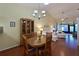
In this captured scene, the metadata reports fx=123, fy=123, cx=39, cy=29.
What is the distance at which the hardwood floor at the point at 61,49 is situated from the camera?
2311 mm

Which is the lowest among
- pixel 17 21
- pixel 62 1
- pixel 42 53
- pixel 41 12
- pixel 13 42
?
pixel 42 53

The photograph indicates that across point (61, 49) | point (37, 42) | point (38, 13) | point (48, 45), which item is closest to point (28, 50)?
point (37, 42)

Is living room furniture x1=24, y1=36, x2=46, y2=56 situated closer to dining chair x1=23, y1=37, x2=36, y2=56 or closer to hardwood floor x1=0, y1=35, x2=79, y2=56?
dining chair x1=23, y1=37, x2=36, y2=56

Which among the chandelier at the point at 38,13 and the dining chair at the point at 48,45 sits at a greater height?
the chandelier at the point at 38,13

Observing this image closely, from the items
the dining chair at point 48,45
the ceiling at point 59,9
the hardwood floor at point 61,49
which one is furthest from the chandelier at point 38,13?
the hardwood floor at point 61,49

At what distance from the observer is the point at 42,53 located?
2381 mm

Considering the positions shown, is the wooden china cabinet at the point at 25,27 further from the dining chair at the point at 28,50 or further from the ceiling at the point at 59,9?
the ceiling at the point at 59,9

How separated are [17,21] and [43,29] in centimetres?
52

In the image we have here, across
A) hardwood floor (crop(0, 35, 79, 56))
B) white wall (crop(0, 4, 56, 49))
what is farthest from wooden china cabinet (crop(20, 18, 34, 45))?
hardwood floor (crop(0, 35, 79, 56))

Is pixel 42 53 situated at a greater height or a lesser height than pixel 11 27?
lesser

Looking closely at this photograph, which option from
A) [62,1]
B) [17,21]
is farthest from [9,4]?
[62,1]

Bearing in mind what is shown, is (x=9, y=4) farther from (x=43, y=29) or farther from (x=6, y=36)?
(x=43, y=29)

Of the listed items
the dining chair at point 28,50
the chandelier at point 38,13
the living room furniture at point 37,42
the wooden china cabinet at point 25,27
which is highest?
the chandelier at point 38,13

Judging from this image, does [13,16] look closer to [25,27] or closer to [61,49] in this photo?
[25,27]
